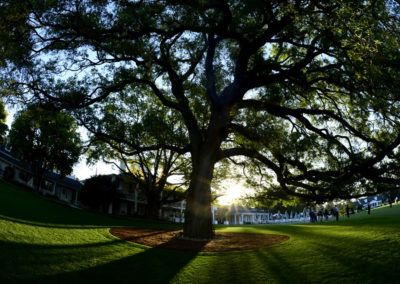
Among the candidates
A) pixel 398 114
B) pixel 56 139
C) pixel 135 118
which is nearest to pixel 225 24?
pixel 398 114

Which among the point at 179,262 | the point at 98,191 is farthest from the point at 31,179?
the point at 179,262

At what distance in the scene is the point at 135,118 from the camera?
23.4 meters

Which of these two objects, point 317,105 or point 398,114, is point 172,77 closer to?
point 317,105

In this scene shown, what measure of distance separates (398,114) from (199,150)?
8.33 m

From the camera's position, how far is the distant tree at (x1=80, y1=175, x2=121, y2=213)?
38.9 metres

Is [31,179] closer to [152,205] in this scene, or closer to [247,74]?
[152,205]

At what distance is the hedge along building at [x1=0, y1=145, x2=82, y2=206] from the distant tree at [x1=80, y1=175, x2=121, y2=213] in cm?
393

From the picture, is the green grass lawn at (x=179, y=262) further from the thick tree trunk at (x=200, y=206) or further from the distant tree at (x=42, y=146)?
the distant tree at (x=42, y=146)

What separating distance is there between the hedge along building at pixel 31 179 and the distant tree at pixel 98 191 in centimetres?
393

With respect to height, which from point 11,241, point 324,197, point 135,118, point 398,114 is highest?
point 135,118

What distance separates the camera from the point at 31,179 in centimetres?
4175

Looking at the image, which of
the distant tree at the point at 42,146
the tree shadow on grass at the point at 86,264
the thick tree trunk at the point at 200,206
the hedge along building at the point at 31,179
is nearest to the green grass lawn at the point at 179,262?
the tree shadow on grass at the point at 86,264

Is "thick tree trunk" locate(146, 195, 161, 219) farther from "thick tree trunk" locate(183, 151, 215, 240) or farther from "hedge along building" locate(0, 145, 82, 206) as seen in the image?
"thick tree trunk" locate(183, 151, 215, 240)

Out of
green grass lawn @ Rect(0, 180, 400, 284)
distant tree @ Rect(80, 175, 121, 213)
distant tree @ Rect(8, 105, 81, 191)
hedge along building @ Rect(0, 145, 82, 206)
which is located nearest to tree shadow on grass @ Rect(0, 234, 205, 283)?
green grass lawn @ Rect(0, 180, 400, 284)
